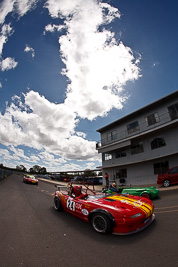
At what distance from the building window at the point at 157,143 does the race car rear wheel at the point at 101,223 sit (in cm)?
1346

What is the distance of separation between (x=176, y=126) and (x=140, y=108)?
448 cm

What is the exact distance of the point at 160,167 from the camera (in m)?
14.5

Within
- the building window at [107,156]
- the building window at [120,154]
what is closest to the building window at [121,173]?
the building window at [120,154]

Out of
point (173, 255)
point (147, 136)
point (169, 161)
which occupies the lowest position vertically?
point (173, 255)

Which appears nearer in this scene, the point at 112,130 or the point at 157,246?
the point at 157,246

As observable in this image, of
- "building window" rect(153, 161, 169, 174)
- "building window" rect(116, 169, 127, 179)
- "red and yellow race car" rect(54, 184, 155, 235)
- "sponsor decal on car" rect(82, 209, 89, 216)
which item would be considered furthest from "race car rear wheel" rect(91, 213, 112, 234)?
"building window" rect(116, 169, 127, 179)

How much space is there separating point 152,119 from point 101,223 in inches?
581

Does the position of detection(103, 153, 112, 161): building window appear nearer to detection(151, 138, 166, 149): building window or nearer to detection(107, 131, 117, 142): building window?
detection(107, 131, 117, 142): building window

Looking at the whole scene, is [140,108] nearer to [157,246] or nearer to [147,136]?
[147,136]

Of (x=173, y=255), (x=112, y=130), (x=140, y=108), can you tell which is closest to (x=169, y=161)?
(x=140, y=108)

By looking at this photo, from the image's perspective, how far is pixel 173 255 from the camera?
2188 mm

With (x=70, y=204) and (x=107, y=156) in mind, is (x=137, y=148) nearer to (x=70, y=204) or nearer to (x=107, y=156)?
(x=107, y=156)

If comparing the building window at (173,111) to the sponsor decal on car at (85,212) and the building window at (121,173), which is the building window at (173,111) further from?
the sponsor decal on car at (85,212)

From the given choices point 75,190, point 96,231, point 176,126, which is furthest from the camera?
point 176,126
